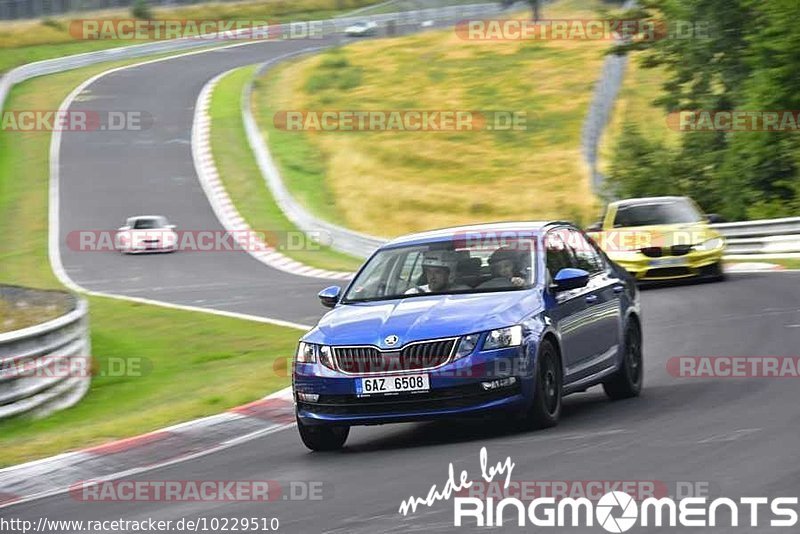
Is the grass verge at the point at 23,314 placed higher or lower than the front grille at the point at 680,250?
higher

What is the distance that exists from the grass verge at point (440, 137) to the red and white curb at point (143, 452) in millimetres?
27362

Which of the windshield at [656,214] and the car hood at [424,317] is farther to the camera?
the windshield at [656,214]

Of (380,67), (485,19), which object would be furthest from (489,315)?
(485,19)

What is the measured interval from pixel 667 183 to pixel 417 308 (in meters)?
27.3

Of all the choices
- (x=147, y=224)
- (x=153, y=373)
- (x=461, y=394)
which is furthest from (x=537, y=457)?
(x=147, y=224)

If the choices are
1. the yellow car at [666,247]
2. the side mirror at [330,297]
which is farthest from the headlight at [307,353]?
the yellow car at [666,247]

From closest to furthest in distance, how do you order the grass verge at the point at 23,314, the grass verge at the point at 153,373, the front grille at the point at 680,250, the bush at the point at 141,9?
the grass verge at the point at 153,373 → the grass verge at the point at 23,314 → the front grille at the point at 680,250 → the bush at the point at 141,9

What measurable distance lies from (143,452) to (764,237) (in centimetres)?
2051

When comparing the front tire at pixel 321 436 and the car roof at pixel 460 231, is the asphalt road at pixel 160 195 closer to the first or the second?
the car roof at pixel 460 231

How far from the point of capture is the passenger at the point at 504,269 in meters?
10.8

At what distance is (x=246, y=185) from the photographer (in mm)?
45719

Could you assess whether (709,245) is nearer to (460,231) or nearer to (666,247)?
(666,247)

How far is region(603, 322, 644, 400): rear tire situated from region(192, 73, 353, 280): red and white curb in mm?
16845

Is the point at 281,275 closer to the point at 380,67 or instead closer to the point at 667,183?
the point at 667,183
